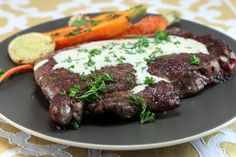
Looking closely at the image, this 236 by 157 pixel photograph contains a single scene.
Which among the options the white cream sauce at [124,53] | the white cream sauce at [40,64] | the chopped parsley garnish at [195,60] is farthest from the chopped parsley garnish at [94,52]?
the chopped parsley garnish at [195,60]

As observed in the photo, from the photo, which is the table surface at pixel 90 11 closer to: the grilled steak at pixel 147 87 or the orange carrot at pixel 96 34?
the grilled steak at pixel 147 87

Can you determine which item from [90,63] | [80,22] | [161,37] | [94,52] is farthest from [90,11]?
[90,63]

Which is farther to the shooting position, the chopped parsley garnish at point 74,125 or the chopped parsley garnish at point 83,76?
the chopped parsley garnish at point 83,76

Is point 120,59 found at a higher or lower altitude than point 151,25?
higher

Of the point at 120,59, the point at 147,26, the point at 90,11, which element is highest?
the point at 120,59

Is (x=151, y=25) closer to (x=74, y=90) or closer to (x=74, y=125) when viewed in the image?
(x=74, y=90)

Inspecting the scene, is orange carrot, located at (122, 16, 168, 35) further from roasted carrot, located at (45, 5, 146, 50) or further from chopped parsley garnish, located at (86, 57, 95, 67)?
chopped parsley garnish, located at (86, 57, 95, 67)
